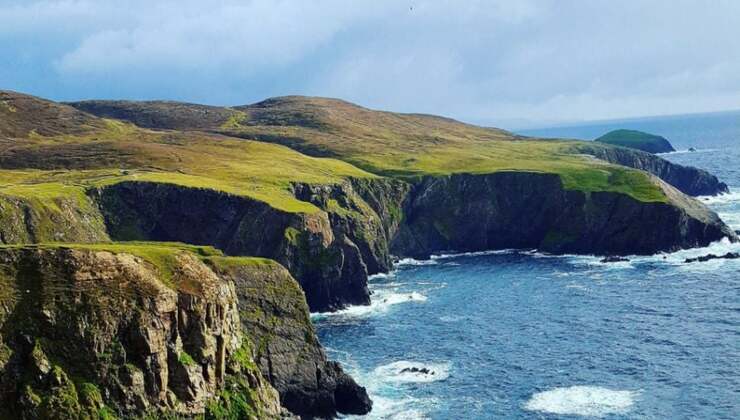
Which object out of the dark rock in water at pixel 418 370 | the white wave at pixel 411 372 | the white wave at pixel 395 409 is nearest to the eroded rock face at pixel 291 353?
the white wave at pixel 395 409

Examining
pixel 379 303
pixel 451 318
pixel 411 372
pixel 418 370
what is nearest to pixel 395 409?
pixel 411 372

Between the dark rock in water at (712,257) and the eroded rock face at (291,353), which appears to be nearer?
the eroded rock face at (291,353)

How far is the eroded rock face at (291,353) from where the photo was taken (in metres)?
96.9

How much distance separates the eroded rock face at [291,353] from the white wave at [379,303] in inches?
1513

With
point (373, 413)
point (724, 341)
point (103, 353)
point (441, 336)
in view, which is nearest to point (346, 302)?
point (441, 336)

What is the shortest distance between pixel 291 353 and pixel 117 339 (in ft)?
91.1

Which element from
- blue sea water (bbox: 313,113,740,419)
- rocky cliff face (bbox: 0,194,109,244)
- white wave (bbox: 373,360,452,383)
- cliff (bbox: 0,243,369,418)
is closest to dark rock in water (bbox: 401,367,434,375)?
white wave (bbox: 373,360,452,383)

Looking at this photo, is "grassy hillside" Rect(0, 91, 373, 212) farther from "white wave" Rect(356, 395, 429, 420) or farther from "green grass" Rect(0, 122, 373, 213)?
"white wave" Rect(356, 395, 429, 420)

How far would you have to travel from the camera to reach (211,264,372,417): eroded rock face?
318 ft

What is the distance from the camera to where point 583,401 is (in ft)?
317

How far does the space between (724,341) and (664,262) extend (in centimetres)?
5948

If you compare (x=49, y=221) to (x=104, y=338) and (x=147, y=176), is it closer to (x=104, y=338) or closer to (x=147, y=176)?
(x=147, y=176)

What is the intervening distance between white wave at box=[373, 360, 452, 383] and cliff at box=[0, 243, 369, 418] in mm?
25280

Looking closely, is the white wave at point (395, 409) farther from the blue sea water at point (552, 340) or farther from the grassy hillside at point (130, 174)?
the grassy hillside at point (130, 174)
